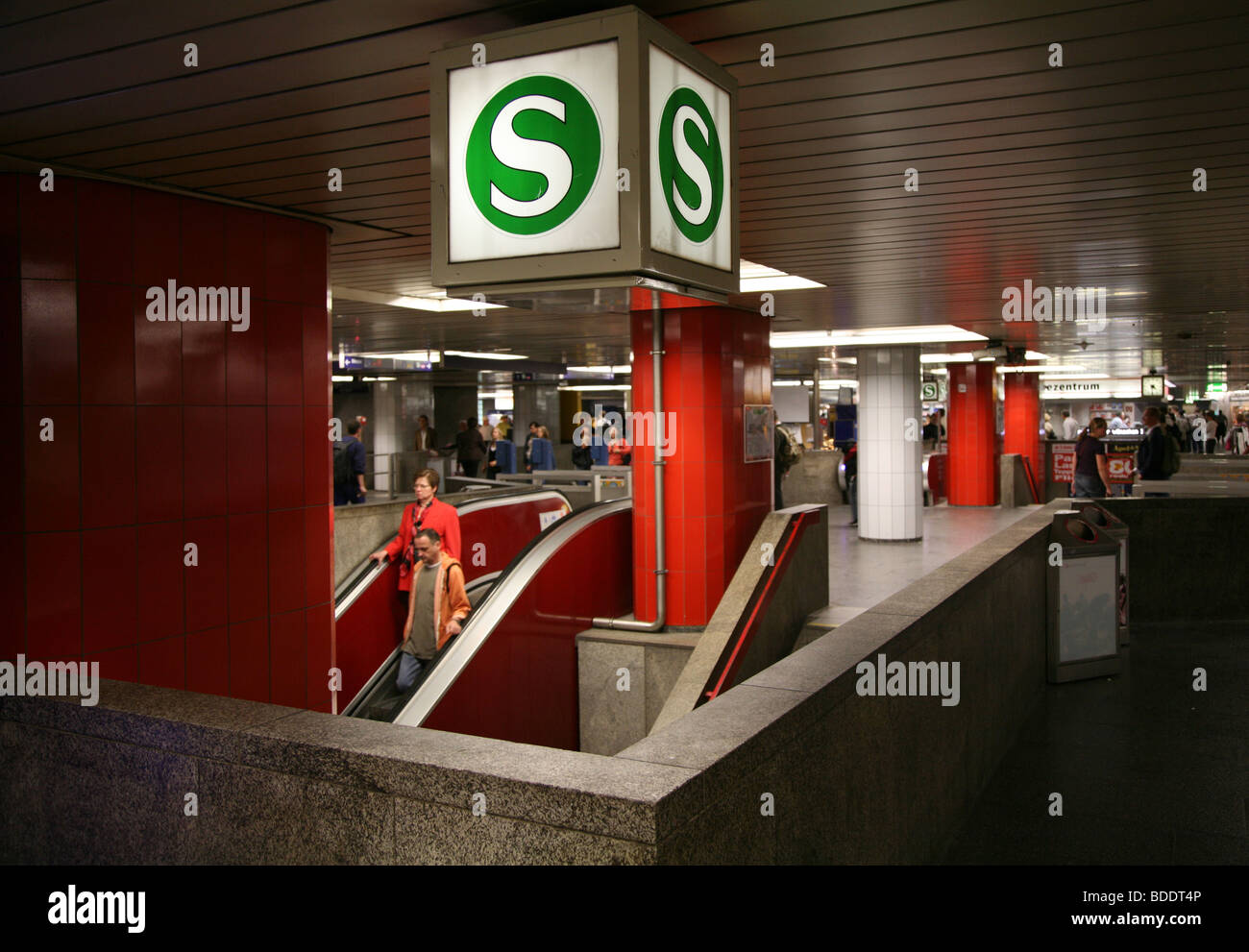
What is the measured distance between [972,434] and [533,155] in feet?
57.6

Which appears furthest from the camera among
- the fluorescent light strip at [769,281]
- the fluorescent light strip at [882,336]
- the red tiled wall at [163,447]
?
the fluorescent light strip at [882,336]

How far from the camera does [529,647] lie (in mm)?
8734

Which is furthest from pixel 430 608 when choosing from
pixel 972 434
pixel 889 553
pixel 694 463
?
pixel 972 434

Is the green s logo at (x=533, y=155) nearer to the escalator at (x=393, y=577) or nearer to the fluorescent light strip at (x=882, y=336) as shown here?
the escalator at (x=393, y=577)

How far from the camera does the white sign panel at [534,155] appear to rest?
107 inches

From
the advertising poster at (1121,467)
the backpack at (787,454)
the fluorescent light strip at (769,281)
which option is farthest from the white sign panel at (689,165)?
the advertising poster at (1121,467)

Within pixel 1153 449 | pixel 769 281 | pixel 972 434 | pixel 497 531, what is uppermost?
pixel 769 281

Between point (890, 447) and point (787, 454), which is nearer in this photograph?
point (787, 454)

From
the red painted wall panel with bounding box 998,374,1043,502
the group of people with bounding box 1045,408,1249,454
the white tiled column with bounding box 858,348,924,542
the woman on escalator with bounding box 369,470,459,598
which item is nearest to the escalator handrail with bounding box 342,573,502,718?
the woman on escalator with bounding box 369,470,459,598

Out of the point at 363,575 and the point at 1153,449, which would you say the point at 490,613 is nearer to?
the point at 363,575

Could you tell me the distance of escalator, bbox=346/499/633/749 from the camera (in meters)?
8.05

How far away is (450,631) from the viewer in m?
8.29

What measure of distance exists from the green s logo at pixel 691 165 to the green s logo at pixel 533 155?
0.69 feet

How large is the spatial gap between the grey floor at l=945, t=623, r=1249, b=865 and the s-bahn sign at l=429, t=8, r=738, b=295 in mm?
3372
